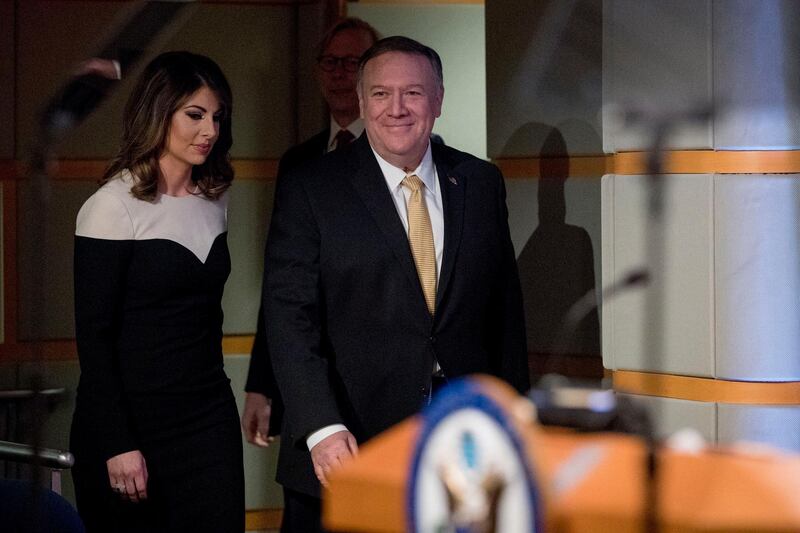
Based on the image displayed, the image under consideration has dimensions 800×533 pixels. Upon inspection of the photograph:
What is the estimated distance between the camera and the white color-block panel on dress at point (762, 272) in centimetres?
303

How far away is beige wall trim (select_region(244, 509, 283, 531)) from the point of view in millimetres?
4395

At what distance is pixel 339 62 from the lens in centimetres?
368

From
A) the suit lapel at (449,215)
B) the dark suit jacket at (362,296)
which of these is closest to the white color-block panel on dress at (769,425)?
the dark suit jacket at (362,296)

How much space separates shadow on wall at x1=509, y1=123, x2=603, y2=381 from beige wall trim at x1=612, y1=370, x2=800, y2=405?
24 cm

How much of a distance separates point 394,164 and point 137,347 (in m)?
0.72

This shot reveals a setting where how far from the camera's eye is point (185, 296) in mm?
2969

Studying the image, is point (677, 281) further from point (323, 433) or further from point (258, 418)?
point (258, 418)

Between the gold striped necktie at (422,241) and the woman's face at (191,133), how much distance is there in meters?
0.49

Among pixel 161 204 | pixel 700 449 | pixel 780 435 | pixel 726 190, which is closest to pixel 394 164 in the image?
pixel 161 204

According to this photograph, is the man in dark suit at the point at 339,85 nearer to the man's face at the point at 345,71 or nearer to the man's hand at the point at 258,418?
the man's face at the point at 345,71

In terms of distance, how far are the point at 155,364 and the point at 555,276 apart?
4.05ft

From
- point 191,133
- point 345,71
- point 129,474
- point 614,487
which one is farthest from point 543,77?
point 614,487

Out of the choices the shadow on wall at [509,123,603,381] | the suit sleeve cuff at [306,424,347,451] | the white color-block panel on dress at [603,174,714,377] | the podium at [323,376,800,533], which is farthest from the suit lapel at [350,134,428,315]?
the podium at [323,376,800,533]

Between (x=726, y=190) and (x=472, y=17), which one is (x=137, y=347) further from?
(x=472, y=17)
